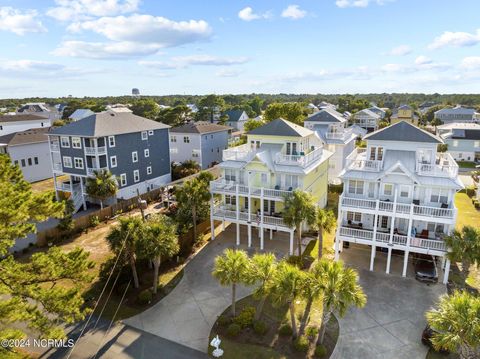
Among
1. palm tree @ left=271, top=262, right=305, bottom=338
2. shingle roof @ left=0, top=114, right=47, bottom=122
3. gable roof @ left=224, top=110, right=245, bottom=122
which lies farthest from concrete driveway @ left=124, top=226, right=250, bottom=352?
gable roof @ left=224, top=110, right=245, bottom=122

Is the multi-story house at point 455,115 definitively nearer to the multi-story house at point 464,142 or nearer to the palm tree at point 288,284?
the multi-story house at point 464,142

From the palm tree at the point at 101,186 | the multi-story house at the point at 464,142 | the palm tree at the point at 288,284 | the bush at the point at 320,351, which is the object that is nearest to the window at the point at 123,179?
the palm tree at the point at 101,186

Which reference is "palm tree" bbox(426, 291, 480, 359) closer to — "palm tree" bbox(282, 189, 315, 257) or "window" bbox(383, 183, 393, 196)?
"palm tree" bbox(282, 189, 315, 257)

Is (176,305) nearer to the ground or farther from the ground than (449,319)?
nearer to the ground

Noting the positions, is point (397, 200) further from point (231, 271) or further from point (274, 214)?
point (231, 271)

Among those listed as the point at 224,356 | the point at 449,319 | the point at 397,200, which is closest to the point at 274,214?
the point at 397,200

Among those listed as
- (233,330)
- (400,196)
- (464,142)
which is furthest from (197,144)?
(464,142)

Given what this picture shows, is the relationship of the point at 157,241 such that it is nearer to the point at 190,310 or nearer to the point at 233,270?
the point at 190,310
